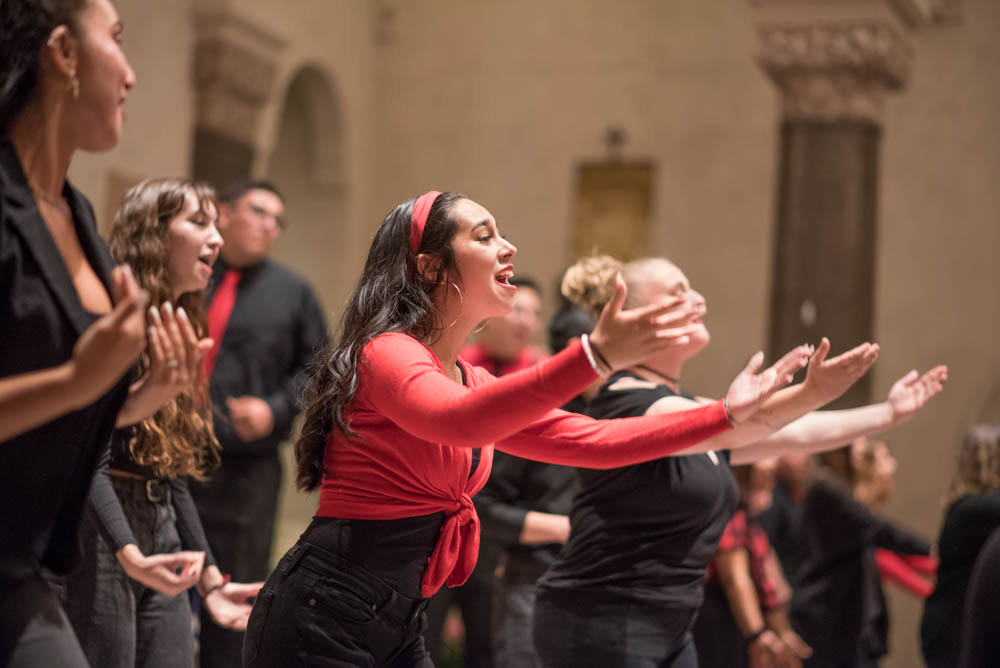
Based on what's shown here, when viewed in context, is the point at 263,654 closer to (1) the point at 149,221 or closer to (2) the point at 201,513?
(1) the point at 149,221

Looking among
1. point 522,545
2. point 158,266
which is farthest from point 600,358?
point 522,545

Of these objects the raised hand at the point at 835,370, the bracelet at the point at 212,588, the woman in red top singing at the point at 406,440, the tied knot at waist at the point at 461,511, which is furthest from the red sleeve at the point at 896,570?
the tied knot at waist at the point at 461,511

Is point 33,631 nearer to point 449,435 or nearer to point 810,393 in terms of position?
point 449,435

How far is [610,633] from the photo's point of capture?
10.2 ft

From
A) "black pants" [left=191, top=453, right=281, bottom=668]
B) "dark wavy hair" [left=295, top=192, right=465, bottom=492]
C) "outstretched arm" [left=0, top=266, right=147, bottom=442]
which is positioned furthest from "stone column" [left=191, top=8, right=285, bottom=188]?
"outstretched arm" [left=0, top=266, right=147, bottom=442]

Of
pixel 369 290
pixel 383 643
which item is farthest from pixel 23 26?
pixel 383 643

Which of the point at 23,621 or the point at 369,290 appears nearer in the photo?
the point at 23,621

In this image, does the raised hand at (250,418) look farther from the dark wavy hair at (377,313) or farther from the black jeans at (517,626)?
the dark wavy hair at (377,313)

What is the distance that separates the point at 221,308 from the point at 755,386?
109 inches

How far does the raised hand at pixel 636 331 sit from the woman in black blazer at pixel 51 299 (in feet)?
2.20

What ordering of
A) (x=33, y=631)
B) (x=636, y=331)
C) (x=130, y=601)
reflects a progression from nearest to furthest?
(x=33, y=631)
(x=636, y=331)
(x=130, y=601)

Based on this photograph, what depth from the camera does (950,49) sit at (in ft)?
31.4

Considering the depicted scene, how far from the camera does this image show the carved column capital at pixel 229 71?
28.1ft

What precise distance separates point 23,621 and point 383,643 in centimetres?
76
